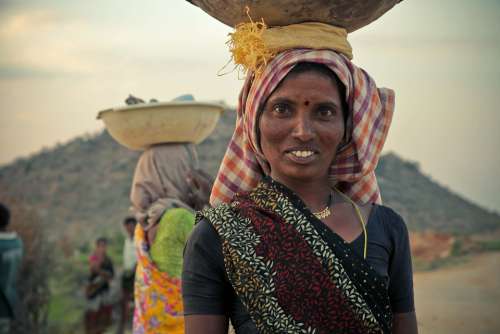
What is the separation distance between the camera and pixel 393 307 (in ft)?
7.11

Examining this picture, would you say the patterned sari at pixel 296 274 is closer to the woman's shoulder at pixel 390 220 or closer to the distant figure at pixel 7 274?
the woman's shoulder at pixel 390 220

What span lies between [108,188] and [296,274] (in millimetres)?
22333

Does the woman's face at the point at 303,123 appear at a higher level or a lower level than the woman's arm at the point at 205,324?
higher

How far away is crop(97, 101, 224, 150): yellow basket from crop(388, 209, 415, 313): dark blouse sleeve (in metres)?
3.13

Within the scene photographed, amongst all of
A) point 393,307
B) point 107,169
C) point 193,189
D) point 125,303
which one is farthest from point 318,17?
point 107,169

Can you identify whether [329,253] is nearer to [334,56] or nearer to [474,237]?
[334,56]

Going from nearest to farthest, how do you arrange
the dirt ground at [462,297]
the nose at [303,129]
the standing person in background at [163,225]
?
the nose at [303,129] < the standing person in background at [163,225] < the dirt ground at [462,297]

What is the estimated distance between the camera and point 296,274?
1.97 m

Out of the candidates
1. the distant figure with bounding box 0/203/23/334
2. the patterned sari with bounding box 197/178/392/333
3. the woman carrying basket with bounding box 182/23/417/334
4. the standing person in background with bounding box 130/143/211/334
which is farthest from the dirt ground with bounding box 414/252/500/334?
the patterned sari with bounding box 197/178/392/333

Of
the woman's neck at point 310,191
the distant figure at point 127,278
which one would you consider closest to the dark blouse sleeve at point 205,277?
the woman's neck at point 310,191

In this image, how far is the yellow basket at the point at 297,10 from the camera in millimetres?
2115

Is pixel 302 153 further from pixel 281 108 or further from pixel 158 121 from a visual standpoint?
pixel 158 121

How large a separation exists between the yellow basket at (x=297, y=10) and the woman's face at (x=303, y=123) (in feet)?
0.62

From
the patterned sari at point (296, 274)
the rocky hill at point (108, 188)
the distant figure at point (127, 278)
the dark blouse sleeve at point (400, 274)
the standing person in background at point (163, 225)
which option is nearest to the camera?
the patterned sari at point (296, 274)
